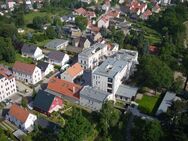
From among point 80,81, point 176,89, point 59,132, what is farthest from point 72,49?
point 59,132

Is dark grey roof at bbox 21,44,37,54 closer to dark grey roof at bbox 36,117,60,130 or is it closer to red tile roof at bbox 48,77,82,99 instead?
red tile roof at bbox 48,77,82,99

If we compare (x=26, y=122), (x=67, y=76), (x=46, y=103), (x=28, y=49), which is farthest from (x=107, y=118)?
(x=28, y=49)

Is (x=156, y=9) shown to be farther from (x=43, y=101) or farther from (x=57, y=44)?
(x=43, y=101)

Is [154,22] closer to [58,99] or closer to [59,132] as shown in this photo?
[58,99]

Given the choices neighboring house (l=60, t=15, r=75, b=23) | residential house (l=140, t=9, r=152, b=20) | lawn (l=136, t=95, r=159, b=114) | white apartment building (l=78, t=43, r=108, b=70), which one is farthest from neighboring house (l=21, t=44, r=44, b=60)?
residential house (l=140, t=9, r=152, b=20)

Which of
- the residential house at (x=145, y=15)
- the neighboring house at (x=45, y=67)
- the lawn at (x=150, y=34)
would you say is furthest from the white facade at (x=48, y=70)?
the residential house at (x=145, y=15)
